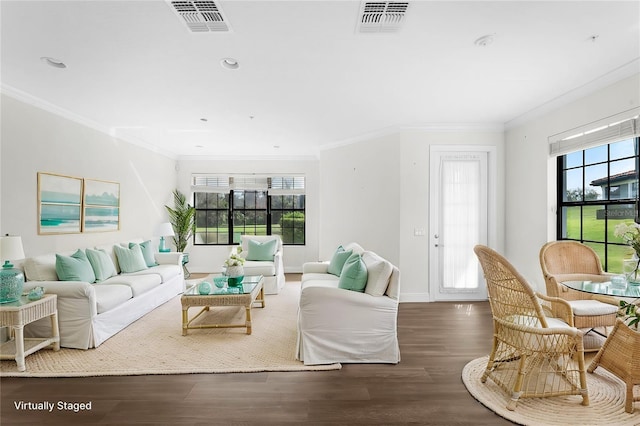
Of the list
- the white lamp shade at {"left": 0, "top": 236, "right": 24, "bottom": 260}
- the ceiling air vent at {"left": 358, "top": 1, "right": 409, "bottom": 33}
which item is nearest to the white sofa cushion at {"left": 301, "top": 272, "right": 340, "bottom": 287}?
the ceiling air vent at {"left": 358, "top": 1, "right": 409, "bottom": 33}

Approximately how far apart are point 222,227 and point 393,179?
4.25 metres

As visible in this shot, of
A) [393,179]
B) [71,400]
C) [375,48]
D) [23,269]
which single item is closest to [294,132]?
[393,179]

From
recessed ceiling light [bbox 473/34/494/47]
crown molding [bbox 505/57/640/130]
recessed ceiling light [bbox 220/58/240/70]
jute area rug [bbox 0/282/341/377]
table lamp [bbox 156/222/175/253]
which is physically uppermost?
recessed ceiling light [bbox 473/34/494/47]

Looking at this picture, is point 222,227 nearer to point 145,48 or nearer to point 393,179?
point 393,179

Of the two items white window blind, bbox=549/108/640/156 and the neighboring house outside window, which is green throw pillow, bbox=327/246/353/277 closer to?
the neighboring house outside window

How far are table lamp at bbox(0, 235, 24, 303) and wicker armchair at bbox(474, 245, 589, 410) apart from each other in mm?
4077

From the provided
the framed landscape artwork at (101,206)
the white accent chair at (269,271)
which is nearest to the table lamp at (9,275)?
the framed landscape artwork at (101,206)

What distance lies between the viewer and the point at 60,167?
161 inches

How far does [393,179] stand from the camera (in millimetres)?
5031

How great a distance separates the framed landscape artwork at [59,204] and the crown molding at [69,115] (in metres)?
0.79

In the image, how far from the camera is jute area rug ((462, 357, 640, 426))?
6.88 ft

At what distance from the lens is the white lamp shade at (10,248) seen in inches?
114

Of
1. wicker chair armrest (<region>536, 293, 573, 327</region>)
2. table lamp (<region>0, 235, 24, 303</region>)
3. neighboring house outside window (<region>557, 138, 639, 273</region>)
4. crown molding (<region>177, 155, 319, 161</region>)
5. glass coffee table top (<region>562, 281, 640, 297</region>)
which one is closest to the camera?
glass coffee table top (<region>562, 281, 640, 297</region>)

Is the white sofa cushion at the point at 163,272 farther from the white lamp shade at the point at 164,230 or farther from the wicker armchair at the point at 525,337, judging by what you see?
the wicker armchair at the point at 525,337
